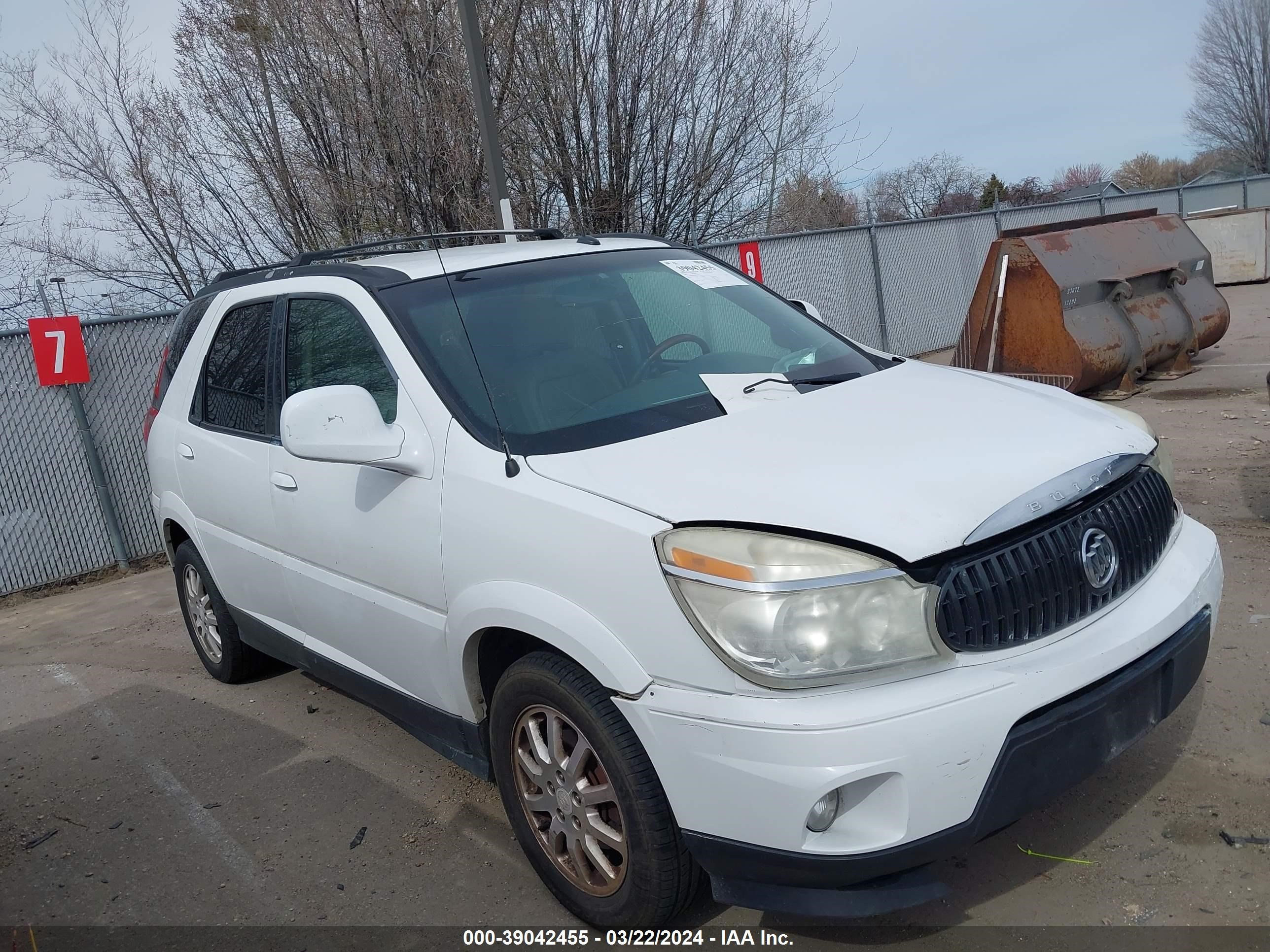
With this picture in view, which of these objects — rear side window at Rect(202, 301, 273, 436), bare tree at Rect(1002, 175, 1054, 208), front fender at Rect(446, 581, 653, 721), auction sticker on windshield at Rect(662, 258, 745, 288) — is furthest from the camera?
bare tree at Rect(1002, 175, 1054, 208)

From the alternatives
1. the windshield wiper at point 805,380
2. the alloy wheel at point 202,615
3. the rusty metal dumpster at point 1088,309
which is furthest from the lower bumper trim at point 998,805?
the rusty metal dumpster at point 1088,309

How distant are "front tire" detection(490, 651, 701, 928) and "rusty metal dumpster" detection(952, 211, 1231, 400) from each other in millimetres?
7110

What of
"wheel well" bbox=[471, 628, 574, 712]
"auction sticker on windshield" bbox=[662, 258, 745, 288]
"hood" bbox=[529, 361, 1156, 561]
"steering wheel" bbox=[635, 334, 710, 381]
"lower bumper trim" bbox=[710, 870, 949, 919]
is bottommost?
"lower bumper trim" bbox=[710, 870, 949, 919]

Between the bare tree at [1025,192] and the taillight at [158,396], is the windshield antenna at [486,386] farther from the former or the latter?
the bare tree at [1025,192]

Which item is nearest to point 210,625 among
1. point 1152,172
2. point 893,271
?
A: point 893,271

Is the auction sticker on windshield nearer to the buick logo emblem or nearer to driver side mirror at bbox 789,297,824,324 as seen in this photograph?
driver side mirror at bbox 789,297,824,324

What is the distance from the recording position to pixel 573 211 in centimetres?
1276

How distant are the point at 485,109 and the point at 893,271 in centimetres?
721

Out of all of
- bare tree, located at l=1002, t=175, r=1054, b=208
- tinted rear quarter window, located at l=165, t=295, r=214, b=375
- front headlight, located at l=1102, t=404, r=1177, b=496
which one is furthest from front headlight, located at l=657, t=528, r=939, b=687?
bare tree, located at l=1002, t=175, r=1054, b=208

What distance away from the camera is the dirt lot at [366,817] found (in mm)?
2867

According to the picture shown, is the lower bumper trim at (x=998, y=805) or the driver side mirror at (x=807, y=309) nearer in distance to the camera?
the lower bumper trim at (x=998, y=805)

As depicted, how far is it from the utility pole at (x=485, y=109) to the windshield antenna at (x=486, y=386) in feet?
17.6

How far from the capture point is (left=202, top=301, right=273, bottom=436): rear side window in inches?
162

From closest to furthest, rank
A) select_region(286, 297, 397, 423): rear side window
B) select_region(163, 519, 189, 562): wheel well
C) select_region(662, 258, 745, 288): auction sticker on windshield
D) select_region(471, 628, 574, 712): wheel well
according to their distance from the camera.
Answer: select_region(471, 628, 574, 712): wheel well, select_region(286, 297, 397, 423): rear side window, select_region(662, 258, 745, 288): auction sticker on windshield, select_region(163, 519, 189, 562): wheel well
